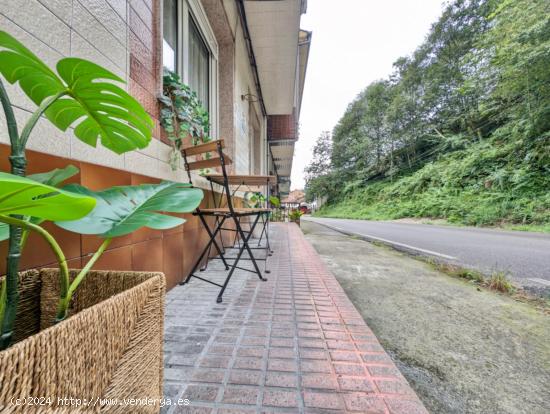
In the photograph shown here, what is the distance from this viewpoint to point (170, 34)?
2252 millimetres

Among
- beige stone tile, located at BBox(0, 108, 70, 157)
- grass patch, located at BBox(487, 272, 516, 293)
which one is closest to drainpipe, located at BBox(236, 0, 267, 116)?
beige stone tile, located at BBox(0, 108, 70, 157)

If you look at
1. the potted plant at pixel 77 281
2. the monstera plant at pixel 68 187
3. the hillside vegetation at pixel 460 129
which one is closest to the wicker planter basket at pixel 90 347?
the potted plant at pixel 77 281

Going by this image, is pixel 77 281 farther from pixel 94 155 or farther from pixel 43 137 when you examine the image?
pixel 94 155

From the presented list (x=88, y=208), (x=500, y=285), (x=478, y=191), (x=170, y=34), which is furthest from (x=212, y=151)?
(x=478, y=191)

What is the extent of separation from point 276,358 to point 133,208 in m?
0.88

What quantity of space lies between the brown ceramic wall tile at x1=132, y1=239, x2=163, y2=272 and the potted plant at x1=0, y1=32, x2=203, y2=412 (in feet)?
2.33

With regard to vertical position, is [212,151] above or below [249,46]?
below

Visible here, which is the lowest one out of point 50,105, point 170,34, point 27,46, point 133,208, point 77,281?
point 77,281

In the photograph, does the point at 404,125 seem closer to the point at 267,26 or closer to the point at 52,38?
the point at 267,26

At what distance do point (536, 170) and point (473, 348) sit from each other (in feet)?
40.0

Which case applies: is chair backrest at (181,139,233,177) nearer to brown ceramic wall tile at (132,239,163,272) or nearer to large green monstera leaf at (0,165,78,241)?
brown ceramic wall tile at (132,239,163,272)

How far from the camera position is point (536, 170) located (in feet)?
30.2

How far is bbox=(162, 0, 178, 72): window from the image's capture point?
216cm

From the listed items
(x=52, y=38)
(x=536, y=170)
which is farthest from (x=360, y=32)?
(x=52, y=38)
